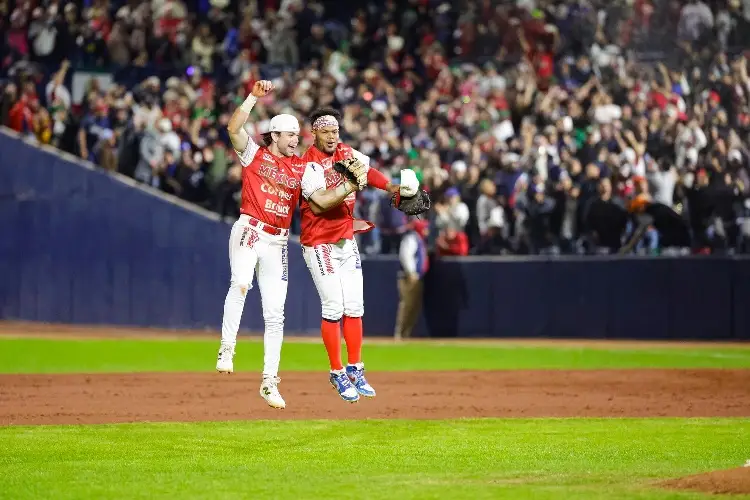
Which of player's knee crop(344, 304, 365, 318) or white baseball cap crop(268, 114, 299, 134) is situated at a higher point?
white baseball cap crop(268, 114, 299, 134)

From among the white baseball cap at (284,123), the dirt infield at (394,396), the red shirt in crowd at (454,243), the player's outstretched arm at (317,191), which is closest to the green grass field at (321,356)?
the dirt infield at (394,396)

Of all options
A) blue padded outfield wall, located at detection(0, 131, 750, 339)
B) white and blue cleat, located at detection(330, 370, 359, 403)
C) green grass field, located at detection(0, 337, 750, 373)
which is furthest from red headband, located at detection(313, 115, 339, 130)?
blue padded outfield wall, located at detection(0, 131, 750, 339)

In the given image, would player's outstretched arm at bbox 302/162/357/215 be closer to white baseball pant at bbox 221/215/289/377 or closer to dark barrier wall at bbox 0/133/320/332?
white baseball pant at bbox 221/215/289/377

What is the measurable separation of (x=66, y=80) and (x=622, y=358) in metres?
13.6

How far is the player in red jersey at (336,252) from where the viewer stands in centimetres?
1088

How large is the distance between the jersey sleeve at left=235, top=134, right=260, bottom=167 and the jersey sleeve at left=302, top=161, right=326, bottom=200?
1.51 feet

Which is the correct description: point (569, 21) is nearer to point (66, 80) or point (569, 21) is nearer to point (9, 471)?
point (66, 80)

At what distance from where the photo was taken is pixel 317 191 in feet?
34.6

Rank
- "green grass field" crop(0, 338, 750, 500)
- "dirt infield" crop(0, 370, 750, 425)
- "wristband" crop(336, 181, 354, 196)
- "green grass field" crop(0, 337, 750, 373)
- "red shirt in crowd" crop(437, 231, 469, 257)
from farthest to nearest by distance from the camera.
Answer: "red shirt in crowd" crop(437, 231, 469, 257) < "green grass field" crop(0, 337, 750, 373) < "dirt infield" crop(0, 370, 750, 425) < "wristband" crop(336, 181, 354, 196) < "green grass field" crop(0, 338, 750, 500)

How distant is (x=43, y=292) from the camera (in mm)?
24031

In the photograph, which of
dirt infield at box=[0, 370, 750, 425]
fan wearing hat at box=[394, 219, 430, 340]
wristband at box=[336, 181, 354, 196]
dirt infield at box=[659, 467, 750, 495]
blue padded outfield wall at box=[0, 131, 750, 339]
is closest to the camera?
dirt infield at box=[659, 467, 750, 495]

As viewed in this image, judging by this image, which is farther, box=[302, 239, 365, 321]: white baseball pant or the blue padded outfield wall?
the blue padded outfield wall

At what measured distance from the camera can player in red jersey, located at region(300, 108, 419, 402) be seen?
1088cm

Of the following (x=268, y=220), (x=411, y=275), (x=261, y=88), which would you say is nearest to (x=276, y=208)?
(x=268, y=220)
